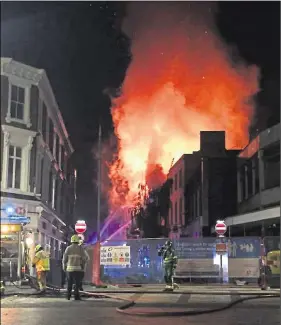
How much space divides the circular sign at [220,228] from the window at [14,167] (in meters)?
1.18

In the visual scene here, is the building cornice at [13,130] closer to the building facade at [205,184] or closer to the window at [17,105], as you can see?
the window at [17,105]

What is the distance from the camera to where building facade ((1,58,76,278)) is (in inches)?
103

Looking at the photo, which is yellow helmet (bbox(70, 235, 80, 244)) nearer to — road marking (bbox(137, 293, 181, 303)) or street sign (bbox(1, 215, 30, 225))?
street sign (bbox(1, 215, 30, 225))

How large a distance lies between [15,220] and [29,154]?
0.32 m

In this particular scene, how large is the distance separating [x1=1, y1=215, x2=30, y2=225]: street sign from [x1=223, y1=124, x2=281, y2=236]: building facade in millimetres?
1207

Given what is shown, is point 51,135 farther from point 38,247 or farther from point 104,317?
point 104,317

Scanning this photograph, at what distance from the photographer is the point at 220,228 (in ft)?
10.7

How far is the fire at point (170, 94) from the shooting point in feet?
9.69

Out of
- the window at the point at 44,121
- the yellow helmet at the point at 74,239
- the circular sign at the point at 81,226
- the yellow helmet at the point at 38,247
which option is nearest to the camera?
the yellow helmet at the point at 38,247

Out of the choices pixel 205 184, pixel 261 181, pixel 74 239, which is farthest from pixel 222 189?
pixel 74 239

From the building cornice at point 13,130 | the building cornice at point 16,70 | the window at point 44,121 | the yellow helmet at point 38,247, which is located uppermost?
the building cornice at point 16,70

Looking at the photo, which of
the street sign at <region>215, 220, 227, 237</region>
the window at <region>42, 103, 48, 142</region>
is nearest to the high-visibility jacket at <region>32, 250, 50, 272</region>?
the window at <region>42, 103, 48, 142</region>

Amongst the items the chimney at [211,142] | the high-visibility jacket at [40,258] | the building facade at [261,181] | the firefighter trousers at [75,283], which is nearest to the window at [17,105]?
the high-visibility jacket at [40,258]

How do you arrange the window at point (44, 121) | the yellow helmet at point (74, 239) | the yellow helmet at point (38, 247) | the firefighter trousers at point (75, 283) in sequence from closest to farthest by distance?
the yellow helmet at point (38, 247) < the window at point (44, 121) < the yellow helmet at point (74, 239) < the firefighter trousers at point (75, 283)
